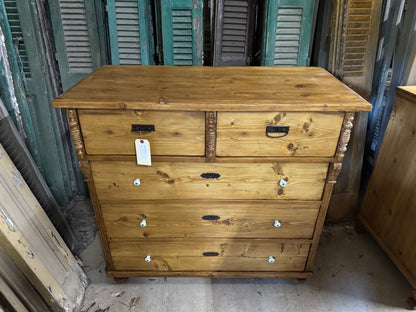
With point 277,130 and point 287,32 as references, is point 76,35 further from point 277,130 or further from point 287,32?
point 277,130

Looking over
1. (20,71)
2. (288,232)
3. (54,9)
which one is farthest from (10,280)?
(54,9)

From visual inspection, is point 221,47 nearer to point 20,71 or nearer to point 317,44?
point 317,44

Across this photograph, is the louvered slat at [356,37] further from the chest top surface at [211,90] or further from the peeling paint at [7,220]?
the peeling paint at [7,220]

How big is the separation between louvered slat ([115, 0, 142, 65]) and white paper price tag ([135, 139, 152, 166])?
2.46 feet

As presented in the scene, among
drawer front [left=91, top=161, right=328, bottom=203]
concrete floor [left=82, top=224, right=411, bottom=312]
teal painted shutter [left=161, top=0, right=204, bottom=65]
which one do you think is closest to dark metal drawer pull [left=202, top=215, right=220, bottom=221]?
drawer front [left=91, top=161, right=328, bottom=203]

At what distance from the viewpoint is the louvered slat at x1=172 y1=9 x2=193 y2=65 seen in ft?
5.92

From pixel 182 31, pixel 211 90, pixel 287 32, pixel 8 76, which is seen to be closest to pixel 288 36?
pixel 287 32

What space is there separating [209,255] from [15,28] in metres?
1.76

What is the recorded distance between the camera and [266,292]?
1844 millimetres

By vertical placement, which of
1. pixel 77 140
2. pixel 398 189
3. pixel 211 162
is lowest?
pixel 398 189

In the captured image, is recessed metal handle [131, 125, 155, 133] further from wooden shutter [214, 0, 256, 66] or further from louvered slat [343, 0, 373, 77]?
louvered slat [343, 0, 373, 77]

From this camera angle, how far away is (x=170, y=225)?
5.42 ft

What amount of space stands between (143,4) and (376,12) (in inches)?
55.1

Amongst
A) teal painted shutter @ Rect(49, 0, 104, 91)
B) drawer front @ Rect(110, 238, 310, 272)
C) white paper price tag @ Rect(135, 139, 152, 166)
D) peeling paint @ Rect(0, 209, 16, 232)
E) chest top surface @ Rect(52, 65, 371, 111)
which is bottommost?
drawer front @ Rect(110, 238, 310, 272)
